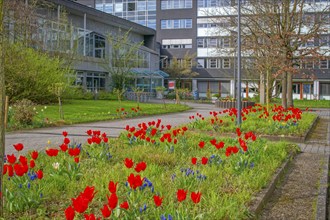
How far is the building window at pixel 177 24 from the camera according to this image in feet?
205

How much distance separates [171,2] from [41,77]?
43.9 meters

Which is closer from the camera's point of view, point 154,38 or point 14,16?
point 14,16

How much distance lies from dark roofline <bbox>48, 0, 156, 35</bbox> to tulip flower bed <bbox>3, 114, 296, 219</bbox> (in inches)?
1272

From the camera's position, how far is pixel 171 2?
63.0 metres

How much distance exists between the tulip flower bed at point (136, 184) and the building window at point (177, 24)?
184ft

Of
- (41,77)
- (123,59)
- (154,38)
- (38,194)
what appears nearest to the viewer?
(38,194)

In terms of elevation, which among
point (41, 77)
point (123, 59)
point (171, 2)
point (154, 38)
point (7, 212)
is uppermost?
point (171, 2)

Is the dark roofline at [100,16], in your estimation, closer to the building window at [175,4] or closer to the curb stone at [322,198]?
the building window at [175,4]

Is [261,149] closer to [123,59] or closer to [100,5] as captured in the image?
[123,59]

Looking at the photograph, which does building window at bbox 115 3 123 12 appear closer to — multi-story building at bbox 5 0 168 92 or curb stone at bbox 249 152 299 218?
multi-story building at bbox 5 0 168 92

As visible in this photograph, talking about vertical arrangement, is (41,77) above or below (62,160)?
above

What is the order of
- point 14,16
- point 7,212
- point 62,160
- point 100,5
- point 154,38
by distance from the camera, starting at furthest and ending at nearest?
point 100,5, point 154,38, point 14,16, point 62,160, point 7,212

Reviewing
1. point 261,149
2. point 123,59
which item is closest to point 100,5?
point 123,59

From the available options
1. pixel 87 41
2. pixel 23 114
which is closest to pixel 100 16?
pixel 87 41
